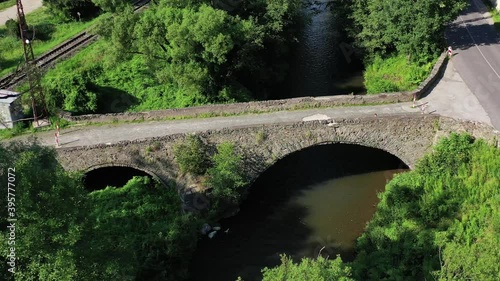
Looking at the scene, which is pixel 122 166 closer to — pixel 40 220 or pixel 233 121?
pixel 233 121

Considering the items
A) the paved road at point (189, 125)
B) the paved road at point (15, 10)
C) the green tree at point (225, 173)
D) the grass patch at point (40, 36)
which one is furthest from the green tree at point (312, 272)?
the paved road at point (15, 10)

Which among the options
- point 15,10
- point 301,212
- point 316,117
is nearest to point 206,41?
point 316,117

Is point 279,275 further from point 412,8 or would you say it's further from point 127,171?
point 412,8

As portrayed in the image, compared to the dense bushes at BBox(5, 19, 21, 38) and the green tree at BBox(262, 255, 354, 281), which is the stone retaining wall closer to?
the green tree at BBox(262, 255, 354, 281)

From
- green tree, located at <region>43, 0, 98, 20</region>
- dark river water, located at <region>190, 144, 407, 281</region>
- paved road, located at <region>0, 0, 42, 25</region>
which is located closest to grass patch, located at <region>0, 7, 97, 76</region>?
green tree, located at <region>43, 0, 98, 20</region>

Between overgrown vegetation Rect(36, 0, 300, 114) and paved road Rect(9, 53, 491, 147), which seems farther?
overgrown vegetation Rect(36, 0, 300, 114)

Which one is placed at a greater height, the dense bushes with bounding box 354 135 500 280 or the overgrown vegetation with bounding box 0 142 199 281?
the overgrown vegetation with bounding box 0 142 199 281

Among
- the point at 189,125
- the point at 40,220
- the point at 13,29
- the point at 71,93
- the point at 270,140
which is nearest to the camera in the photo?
the point at 40,220

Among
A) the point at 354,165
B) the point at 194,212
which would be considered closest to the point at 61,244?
the point at 194,212
